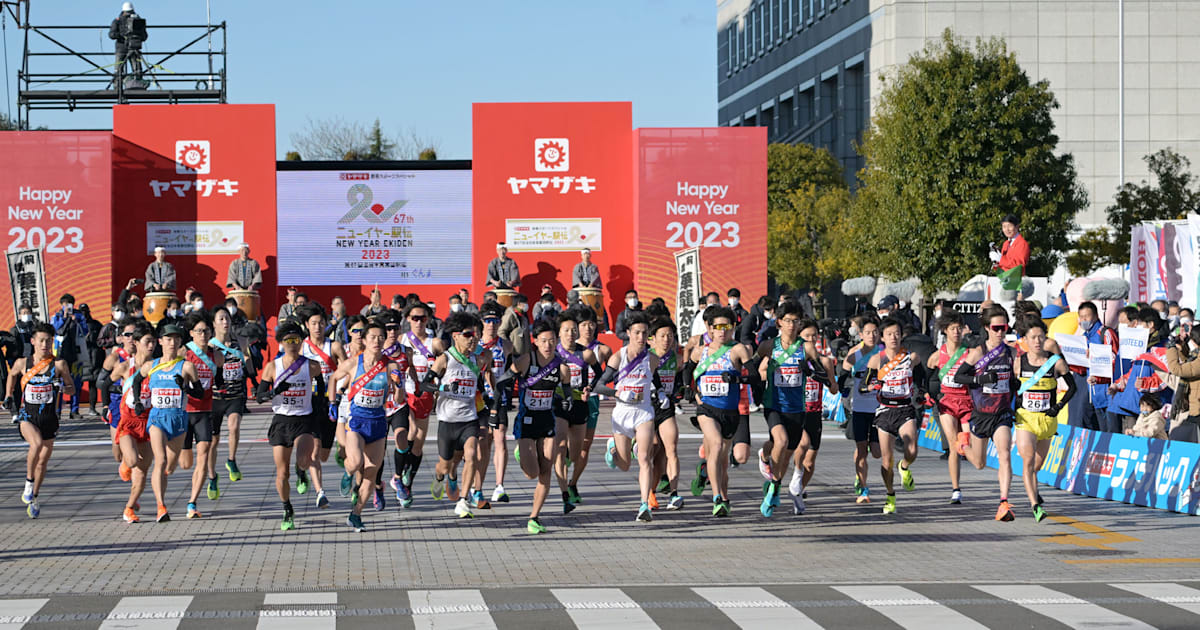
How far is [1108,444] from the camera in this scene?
16844mm

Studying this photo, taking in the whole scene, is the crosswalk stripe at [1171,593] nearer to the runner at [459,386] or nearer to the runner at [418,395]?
the runner at [459,386]

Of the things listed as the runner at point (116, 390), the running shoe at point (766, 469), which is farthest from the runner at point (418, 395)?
the running shoe at point (766, 469)

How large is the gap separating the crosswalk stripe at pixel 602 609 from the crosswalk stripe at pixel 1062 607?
2.43 m

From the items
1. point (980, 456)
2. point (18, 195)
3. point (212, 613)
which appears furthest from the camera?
point (18, 195)

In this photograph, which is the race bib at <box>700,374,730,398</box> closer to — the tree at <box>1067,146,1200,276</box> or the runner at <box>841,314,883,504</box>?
the runner at <box>841,314,883,504</box>

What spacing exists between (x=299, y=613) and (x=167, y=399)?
494 centimetres

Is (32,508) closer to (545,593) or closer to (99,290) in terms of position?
(545,593)

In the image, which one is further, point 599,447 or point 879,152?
point 879,152

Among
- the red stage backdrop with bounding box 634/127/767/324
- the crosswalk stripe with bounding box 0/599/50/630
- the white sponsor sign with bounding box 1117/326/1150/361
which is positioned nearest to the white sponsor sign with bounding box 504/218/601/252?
the red stage backdrop with bounding box 634/127/767/324

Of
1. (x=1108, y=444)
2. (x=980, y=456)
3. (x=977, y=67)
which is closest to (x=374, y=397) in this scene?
(x=980, y=456)

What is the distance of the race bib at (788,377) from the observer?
14922 mm

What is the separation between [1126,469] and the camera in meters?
16.4

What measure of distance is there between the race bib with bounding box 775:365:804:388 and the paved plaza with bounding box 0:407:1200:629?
124 cm

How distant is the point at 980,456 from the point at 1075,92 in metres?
65.5
